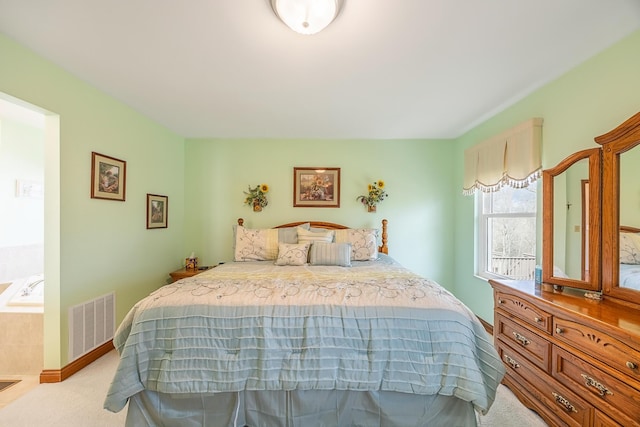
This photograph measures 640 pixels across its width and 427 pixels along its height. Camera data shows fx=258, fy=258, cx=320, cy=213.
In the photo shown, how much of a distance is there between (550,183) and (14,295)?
5069 mm

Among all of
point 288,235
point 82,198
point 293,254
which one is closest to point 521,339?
point 293,254

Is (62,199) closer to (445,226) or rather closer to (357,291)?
(357,291)

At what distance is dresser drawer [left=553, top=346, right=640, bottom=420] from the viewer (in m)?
1.22

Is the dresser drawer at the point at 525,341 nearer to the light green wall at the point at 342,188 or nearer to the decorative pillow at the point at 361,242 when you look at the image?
the decorative pillow at the point at 361,242

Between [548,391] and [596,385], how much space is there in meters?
0.36

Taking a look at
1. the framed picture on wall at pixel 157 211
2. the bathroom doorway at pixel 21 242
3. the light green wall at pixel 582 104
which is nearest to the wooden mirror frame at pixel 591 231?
the light green wall at pixel 582 104

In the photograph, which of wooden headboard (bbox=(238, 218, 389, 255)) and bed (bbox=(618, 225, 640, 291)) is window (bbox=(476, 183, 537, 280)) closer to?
bed (bbox=(618, 225, 640, 291))

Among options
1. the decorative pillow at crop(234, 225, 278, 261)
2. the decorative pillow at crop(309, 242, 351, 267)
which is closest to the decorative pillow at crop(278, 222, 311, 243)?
the decorative pillow at crop(234, 225, 278, 261)

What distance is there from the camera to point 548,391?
165 centimetres

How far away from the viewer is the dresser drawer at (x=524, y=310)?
1695 mm

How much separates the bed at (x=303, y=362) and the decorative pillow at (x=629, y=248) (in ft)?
3.19

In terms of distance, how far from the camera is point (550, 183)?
206 cm

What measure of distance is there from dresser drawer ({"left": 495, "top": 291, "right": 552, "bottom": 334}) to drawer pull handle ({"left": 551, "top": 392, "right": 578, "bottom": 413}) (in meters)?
0.36

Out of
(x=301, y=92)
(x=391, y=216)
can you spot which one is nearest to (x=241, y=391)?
(x=301, y=92)
